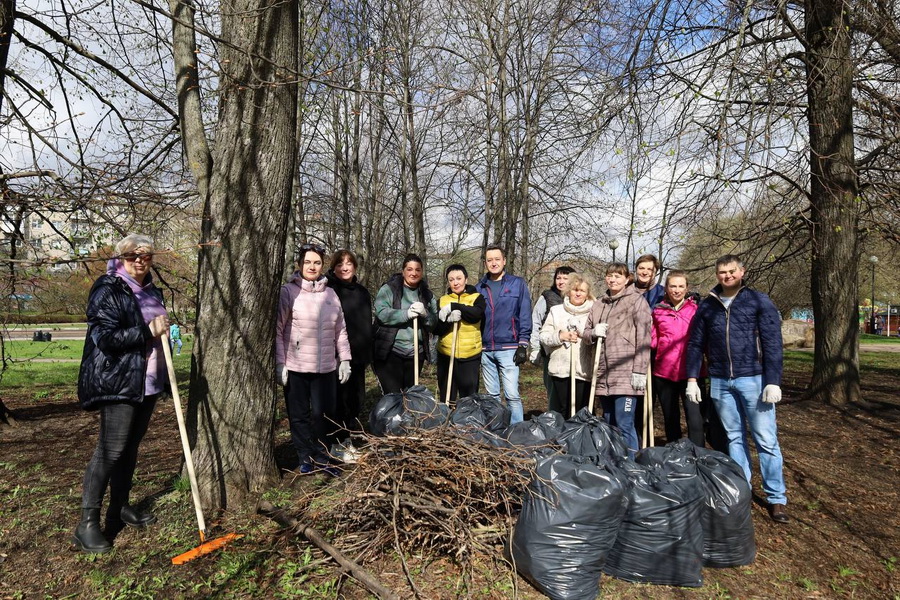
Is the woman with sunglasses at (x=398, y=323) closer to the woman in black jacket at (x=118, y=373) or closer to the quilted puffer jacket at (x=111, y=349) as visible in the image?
the woman in black jacket at (x=118, y=373)

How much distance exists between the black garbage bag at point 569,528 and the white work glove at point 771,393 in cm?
146

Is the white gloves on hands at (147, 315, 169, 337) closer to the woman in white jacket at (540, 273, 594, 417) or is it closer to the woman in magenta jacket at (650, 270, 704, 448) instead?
the woman in white jacket at (540, 273, 594, 417)

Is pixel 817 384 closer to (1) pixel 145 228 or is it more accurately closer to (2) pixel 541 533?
(2) pixel 541 533

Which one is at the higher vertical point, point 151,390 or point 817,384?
point 151,390

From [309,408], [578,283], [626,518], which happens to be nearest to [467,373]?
[578,283]

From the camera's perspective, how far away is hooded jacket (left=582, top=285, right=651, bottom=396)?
14.1ft

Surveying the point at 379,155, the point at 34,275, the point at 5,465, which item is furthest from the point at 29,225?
the point at 379,155

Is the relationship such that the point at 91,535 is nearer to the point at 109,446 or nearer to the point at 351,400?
the point at 109,446

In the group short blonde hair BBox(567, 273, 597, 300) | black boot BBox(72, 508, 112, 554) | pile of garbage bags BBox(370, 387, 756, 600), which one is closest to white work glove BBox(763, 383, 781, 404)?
pile of garbage bags BBox(370, 387, 756, 600)

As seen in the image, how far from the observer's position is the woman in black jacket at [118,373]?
3.06m

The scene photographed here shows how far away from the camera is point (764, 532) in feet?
11.7

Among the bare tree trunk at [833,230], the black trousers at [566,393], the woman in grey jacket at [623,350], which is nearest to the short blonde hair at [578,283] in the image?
the woman in grey jacket at [623,350]

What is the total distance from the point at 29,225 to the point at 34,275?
581mm

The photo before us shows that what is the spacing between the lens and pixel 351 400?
496cm
